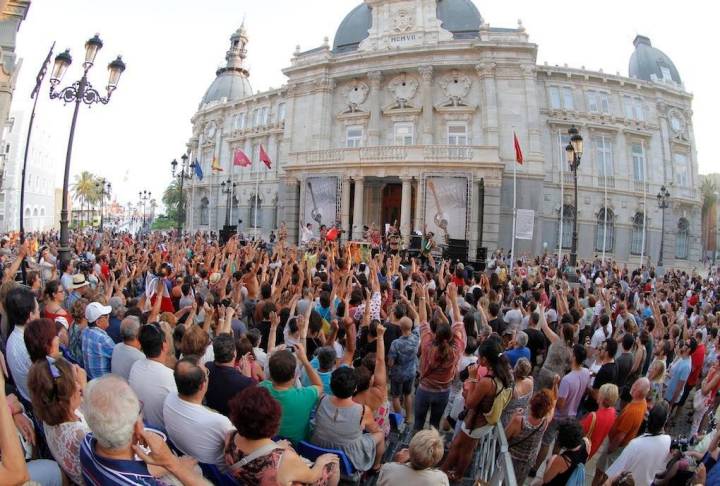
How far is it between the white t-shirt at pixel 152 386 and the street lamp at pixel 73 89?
34.3ft

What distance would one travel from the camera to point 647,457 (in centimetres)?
448

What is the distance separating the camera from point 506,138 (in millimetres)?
31688

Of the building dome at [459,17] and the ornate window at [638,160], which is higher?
the building dome at [459,17]

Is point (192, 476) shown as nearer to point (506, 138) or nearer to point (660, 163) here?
point (506, 138)

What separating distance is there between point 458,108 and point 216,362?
31.7 metres

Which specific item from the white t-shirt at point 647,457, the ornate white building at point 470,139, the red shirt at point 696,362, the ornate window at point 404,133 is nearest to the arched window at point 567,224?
the ornate white building at point 470,139

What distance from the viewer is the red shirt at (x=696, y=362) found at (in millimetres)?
8227

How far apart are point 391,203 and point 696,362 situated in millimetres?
26371

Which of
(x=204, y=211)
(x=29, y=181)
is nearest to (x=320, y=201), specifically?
(x=204, y=211)

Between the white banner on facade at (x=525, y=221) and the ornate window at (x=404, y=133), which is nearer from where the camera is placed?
the white banner on facade at (x=525, y=221)

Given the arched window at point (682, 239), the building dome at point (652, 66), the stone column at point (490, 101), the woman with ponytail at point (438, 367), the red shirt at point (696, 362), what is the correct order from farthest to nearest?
the building dome at point (652, 66)
the arched window at point (682, 239)
the stone column at point (490, 101)
the red shirt at point (696, 362)
the woman with ponytail at point (438, 367)

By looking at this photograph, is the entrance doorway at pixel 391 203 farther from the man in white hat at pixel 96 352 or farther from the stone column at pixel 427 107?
the man in white hat at pixel 96 352

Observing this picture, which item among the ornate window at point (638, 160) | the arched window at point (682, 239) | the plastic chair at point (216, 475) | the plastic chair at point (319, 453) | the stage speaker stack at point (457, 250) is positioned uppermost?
the ornate window at point (638, 160)

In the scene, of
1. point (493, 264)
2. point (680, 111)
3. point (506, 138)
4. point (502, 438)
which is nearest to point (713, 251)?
point (680, 111)
